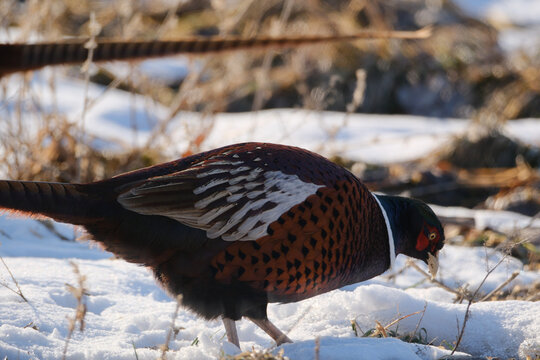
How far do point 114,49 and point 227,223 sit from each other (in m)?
1.09

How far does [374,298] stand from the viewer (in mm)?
3098

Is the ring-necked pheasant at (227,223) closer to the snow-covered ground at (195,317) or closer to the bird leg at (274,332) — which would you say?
the bird leg at (274,332)

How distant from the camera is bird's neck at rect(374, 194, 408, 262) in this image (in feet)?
10.4

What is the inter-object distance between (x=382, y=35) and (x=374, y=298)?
1.15 m

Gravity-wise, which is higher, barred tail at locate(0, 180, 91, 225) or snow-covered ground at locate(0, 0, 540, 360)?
barred tail at locate(0, 180, 91, 225)

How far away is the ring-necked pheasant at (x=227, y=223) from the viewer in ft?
8.67

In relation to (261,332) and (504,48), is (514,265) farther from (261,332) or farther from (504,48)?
(504,48)

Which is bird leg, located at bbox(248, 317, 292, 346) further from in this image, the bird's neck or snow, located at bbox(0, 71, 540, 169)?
snow, located at bbox(0, 71, 540, 169)

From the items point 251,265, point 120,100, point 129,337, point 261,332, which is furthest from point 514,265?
point 120,100

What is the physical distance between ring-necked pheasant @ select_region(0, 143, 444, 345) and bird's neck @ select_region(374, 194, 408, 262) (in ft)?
1.20

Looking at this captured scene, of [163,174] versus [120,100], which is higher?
[163,174]

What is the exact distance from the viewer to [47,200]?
2.52 metres

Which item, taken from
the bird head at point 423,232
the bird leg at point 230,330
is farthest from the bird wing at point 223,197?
the bird head at point 423,232

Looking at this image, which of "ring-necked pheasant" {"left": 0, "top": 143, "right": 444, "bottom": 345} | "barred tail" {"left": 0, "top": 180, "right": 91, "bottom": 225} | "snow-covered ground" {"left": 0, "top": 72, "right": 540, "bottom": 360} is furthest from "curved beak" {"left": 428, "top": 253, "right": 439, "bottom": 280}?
"barred tail" {"left": 0, "top": 180, "right": 91, "bottom": 225}
